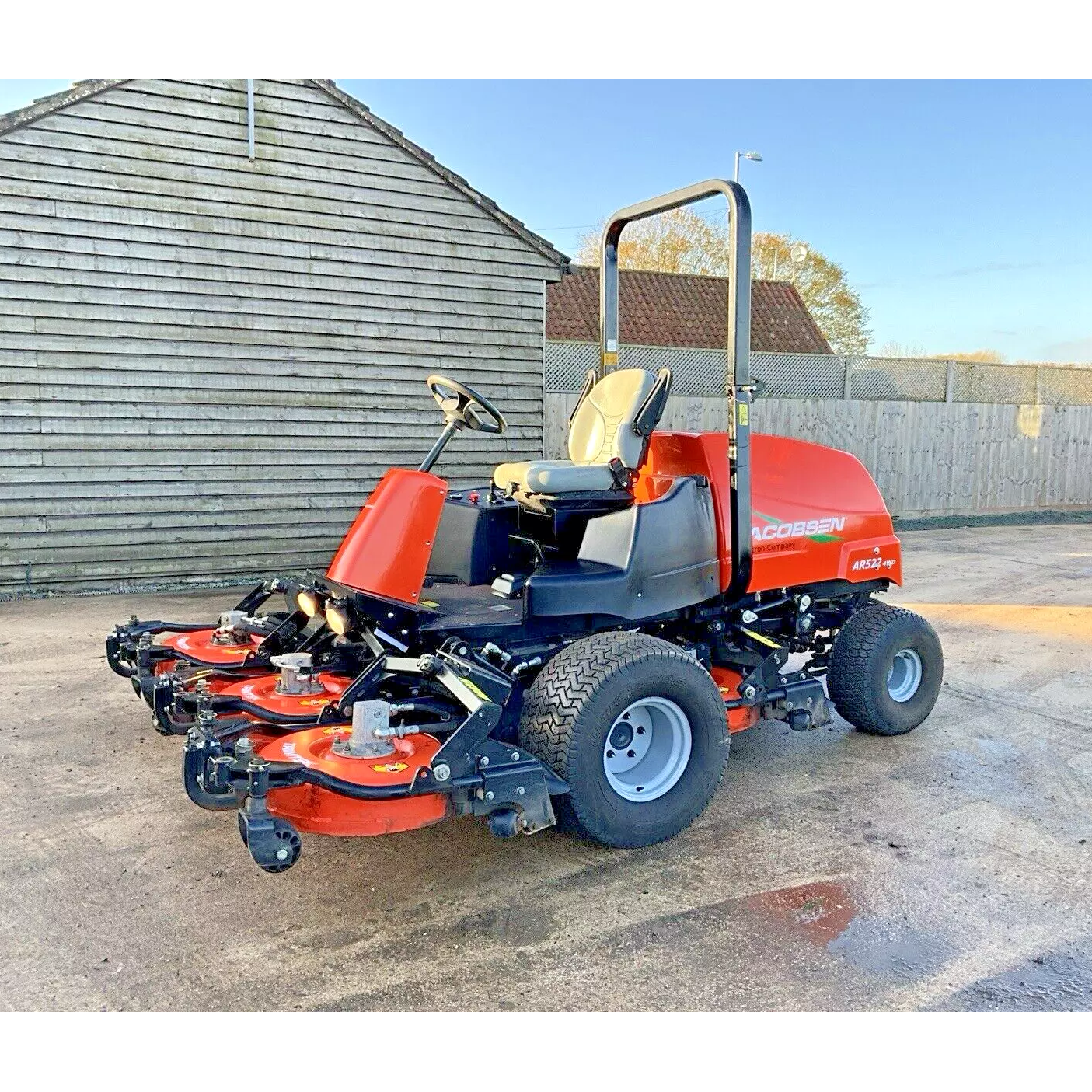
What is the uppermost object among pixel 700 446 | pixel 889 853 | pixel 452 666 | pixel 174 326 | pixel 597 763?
pixel 174 326

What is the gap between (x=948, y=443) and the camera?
15.6 metres

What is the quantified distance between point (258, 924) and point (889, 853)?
2.23 meters

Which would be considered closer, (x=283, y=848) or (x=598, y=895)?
(x=283, y=848)

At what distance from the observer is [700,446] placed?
4.24 m

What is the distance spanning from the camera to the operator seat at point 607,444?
4.09 m

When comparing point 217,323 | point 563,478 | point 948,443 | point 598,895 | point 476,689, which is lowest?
point 598,895

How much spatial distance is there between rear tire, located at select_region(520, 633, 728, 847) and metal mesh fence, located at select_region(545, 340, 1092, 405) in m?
8.71

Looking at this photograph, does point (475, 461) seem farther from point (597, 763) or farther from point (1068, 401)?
point (1068, 401)

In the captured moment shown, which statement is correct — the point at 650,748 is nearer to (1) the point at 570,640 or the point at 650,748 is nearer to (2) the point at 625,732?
(2) the point at 625,732

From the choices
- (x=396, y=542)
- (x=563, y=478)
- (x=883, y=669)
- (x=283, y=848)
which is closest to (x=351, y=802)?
(x=283, y=848)

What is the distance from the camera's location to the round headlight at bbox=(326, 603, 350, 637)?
375cm

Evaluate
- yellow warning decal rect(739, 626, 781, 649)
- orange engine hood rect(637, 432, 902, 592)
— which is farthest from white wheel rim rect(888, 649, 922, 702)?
yellow warning decal rect(739, 626, 781, 649)

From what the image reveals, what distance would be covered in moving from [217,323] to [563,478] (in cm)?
605
